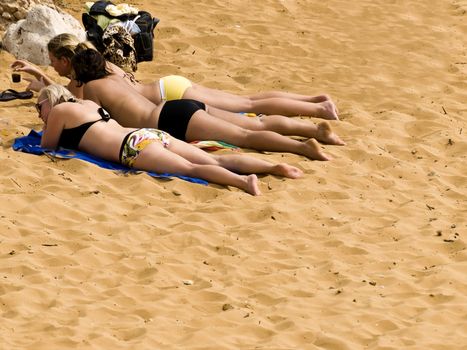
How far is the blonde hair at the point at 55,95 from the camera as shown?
8.88m

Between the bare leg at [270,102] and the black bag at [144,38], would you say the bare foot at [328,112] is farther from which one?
the black bag at [144,38]

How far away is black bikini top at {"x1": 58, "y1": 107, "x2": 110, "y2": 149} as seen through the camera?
29.0ft

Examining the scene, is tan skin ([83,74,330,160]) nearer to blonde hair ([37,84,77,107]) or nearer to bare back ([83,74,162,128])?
bare back ([83,74,162,128])

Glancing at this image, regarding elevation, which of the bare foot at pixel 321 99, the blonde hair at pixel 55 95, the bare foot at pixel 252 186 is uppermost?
the blonde hair at pixel 55 95

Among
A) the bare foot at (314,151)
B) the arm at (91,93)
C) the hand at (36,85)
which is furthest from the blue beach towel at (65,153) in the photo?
the bare foot at (314,151)

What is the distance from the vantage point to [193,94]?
9812 mm

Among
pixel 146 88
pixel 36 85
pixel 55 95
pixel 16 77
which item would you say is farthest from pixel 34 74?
pixel 55 95

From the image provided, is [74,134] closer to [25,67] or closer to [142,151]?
[142,151]

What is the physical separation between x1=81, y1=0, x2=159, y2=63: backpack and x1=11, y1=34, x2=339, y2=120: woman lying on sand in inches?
48.8

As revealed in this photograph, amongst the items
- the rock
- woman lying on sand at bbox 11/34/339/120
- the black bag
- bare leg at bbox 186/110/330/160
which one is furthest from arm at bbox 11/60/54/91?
the black bag

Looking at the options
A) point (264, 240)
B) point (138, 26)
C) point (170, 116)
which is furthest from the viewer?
point (138, 26)

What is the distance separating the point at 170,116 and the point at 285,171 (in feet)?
3.49

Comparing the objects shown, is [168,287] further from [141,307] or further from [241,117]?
[241,117]

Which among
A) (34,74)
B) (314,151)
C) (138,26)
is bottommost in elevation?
(314,151)
